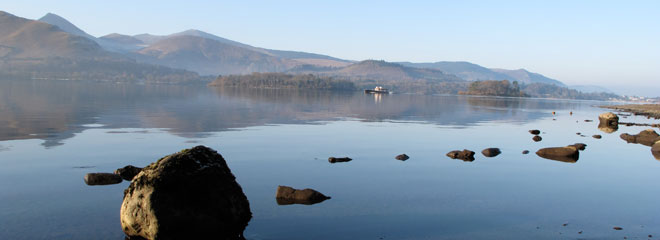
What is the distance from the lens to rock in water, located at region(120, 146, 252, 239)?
16.3 metres

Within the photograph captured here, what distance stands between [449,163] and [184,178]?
2277cm

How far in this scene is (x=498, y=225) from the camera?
1977cm

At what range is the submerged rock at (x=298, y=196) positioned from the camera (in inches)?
873

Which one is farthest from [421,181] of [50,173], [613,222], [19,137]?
[19,137]

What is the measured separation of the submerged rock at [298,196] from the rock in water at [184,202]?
420 cm

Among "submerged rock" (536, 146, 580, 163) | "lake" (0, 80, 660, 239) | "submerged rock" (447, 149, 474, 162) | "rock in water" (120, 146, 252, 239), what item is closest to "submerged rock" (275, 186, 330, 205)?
"lake" (0, 80, 660, 239)

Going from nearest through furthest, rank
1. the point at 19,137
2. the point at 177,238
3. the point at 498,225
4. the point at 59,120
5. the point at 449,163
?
1. the point at 177,238
2. the point at 498,225
3. the point at 449,163
4. the point at 19,137
5. the point at 59,120

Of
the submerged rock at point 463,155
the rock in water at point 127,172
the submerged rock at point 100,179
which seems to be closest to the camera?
the submerged rock at point 100,179

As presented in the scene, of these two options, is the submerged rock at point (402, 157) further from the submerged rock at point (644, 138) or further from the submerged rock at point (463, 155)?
the submerged rock at point (644, 138)

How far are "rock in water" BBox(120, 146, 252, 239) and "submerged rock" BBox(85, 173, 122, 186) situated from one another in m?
8.73

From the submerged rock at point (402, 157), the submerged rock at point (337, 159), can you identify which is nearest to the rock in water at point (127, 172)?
the submerged rock at point (337, 159)

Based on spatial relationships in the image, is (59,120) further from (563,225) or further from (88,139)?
(563,225)

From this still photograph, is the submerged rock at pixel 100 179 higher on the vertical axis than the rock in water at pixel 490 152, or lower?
higher

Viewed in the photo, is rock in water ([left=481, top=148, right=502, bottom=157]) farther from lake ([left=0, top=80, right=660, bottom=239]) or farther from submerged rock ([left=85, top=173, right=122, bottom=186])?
submerged rock ([left=85, top=173, right=122, bottom=186])
